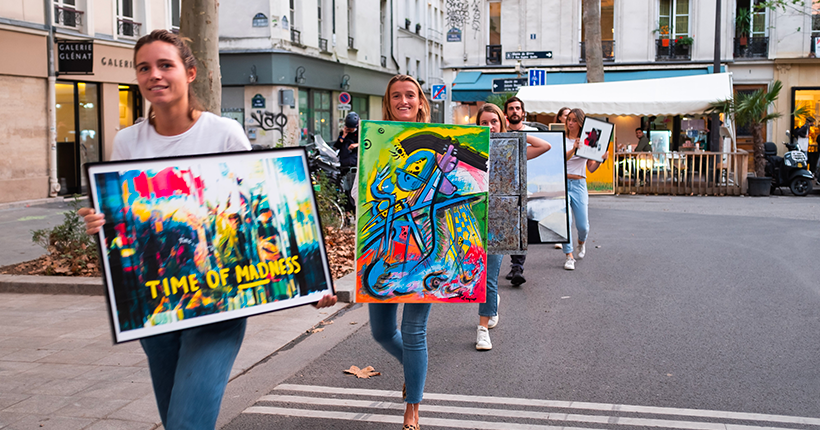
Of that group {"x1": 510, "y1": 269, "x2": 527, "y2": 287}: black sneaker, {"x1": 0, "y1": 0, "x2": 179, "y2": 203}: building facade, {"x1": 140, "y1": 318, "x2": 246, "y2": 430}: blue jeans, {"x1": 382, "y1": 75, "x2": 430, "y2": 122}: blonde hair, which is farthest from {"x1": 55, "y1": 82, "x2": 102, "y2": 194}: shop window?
{"x1": 140, "y1": 318, "x2": 246, "y2": 430}: blue jeans

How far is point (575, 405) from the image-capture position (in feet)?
Answer: 14.2

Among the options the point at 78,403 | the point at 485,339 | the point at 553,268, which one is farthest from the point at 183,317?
the point at 553,268

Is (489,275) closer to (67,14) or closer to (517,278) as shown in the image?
(517,278)

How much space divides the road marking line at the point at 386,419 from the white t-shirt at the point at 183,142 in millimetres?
1885

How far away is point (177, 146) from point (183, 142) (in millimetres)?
26

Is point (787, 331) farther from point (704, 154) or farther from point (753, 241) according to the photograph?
point (704, 154)

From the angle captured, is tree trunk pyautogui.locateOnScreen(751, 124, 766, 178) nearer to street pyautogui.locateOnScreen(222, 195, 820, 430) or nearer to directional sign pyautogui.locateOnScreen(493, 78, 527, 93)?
directional sign pyautogui.locateOnScreen(493, 78, 527, 93)

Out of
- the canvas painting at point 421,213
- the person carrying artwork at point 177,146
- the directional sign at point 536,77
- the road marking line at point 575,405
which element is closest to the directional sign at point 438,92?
the directional sign at point 536,77

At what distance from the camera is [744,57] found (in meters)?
34.1

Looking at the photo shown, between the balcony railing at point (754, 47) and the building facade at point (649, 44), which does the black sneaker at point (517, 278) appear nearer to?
the building facade at point (649, 44)

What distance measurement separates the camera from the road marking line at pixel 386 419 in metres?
4.00

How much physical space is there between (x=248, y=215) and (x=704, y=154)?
18705 mm

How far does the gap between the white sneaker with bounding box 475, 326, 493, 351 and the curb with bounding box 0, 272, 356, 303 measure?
6.52 ft

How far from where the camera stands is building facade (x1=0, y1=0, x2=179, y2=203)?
17172 millimetres
